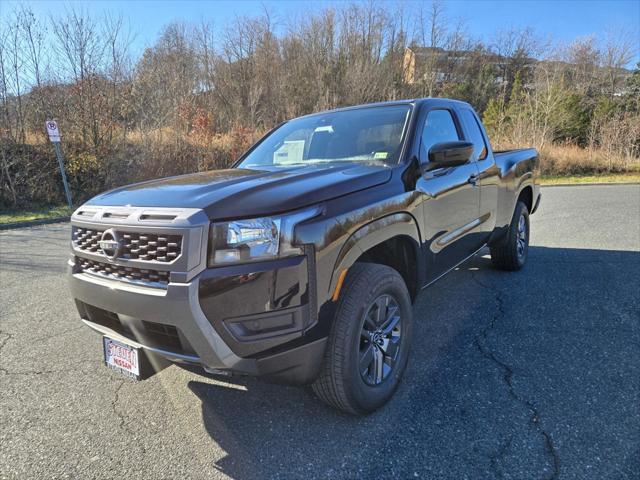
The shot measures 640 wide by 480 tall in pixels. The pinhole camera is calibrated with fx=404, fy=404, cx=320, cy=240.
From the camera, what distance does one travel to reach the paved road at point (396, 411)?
79.4 inches

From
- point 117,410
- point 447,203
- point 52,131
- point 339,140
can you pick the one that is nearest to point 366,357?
point 447,203

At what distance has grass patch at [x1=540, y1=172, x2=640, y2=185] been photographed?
1730 cm

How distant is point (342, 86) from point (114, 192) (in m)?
27.3

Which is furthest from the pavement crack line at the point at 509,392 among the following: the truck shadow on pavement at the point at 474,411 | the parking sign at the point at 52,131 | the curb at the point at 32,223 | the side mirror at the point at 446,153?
the parking sign at the point at 52,131

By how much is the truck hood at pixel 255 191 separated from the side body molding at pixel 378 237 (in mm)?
230

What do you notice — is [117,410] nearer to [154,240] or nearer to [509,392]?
[154,240]

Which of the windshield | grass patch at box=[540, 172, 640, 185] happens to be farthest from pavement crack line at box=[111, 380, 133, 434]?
grass patch at box=[540, 172, 640, 185]

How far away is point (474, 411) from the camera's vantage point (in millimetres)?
2381

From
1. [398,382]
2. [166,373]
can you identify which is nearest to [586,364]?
[398,382]

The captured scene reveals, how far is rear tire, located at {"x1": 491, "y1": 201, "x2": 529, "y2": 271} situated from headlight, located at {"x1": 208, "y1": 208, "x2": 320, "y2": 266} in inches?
145

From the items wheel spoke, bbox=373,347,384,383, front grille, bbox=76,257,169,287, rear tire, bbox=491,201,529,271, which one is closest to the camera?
front grille, bbox=76,257,169,287

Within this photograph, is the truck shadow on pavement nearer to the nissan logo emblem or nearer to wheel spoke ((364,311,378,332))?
wheel spoke ((364,311,378,332))

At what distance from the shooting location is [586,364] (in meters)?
2.85

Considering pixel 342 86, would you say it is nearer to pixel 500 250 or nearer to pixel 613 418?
pixel 500 250
